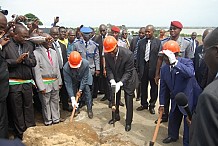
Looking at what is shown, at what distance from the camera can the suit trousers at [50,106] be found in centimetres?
460

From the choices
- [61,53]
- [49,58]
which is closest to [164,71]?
[49,58]

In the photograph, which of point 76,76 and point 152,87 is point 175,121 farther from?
point 76,76

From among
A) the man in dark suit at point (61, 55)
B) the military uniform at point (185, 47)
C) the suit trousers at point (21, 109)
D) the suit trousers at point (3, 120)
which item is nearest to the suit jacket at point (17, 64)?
the suit trousers at point (21, 109)

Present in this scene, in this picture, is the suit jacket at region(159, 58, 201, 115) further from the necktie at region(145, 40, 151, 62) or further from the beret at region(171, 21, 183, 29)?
the necktie at region(145, 40, 151, 62)

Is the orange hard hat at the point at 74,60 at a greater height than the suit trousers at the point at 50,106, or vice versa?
the orange hard hat at the point at 74,60


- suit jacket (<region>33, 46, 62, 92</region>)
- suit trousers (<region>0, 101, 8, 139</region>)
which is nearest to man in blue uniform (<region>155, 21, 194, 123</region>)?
suit jacket (<region>33, 46, 62, 92</region>)

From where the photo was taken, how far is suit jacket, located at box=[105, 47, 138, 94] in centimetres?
459

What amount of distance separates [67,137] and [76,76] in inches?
67.9

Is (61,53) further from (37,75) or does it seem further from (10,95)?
(10,95)

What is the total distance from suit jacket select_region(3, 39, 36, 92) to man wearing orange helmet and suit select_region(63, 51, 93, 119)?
2.97 ft

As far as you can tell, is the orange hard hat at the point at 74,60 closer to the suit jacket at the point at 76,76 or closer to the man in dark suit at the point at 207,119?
the suit jacket at the point at 76,76

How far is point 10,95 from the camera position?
13.0 ft

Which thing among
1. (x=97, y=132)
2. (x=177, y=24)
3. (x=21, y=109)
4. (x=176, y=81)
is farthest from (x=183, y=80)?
(x=21, y=109)

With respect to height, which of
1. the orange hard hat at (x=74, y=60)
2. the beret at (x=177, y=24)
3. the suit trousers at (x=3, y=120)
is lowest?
the suit trousers at (x=3, y=120)
